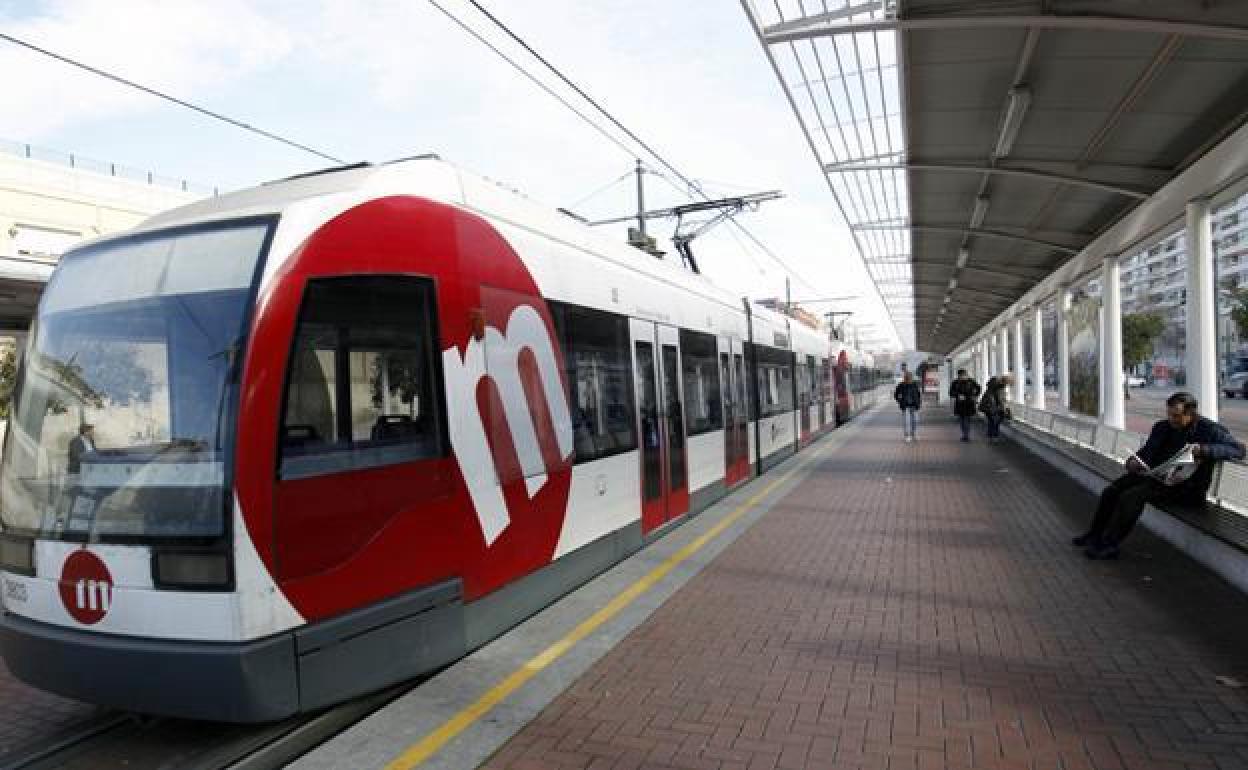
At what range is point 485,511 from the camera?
5.04m

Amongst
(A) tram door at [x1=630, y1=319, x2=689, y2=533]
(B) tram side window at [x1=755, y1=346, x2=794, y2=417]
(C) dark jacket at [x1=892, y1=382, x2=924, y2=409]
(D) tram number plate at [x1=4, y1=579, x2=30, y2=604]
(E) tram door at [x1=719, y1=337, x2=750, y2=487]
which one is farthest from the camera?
(C) dark jacket at [x1=892, y1=382, x2=924, y2=409]

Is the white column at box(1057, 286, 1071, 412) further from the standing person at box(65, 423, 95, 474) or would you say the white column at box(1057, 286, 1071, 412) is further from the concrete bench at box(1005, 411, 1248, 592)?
the standing person at box(65, 423, 95, 474)

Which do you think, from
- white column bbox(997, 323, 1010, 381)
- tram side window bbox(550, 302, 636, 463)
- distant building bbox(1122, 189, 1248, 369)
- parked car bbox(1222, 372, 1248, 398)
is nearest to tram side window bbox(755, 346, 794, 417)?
tram side window bbox(550, 302, 636, 463)

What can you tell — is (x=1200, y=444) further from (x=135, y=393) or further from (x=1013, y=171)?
(x=135, y=393)

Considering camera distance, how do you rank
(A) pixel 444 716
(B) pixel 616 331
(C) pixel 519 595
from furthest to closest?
(B) pixel 616 331, (C) pixel 519 595, (A) pixel 444 716

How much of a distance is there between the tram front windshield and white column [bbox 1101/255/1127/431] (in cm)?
1216

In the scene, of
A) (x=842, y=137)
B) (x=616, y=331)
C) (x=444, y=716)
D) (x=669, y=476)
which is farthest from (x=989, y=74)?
(x=444, y=716)

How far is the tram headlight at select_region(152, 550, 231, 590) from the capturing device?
365cm

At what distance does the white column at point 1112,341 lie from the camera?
12.4 m

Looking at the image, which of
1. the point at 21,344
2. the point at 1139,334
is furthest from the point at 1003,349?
the point at 21,344

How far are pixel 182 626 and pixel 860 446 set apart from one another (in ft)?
55.4

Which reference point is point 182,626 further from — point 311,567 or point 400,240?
point 400,240

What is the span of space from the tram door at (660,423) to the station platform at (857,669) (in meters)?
0.53

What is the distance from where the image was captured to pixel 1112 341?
12617 mm
